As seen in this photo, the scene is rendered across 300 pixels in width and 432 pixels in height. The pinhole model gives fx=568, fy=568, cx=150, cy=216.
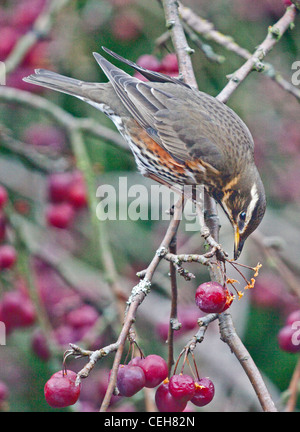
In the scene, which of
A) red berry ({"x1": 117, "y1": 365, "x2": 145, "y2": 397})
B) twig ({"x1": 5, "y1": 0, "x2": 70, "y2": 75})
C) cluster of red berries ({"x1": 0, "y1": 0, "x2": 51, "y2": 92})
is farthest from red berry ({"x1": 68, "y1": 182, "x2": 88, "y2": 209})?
red berry ({"x1": 117, "y1": 365, "x2": 145, "y2": 397})

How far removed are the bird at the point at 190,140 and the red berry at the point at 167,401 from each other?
0.98 m

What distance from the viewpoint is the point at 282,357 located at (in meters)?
5.23

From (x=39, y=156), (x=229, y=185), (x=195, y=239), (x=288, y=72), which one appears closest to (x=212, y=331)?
(x=195, y=239)

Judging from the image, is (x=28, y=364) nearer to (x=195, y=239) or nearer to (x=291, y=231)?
(x=195, y=239)

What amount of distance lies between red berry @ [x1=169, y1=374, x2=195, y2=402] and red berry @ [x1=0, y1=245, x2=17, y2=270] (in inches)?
71.3

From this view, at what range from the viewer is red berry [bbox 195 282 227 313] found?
76.7 inches

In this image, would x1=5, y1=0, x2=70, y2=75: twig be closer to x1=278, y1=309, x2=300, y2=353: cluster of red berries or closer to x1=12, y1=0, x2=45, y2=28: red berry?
x1=12, y1=0, x2=45, y2=28: red berry

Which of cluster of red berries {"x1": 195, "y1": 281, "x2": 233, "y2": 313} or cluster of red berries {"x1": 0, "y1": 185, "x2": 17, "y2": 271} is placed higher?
cluster of red berries {"x1": 0, "y1": 185, "x2": 17, "y2": 271}

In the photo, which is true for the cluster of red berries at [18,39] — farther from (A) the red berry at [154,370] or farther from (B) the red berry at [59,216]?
(A) the red berry at [154,370]

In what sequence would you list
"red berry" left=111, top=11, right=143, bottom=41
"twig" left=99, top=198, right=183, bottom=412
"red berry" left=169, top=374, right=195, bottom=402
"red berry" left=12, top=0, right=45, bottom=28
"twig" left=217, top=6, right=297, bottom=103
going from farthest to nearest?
1. "red berry" left=111, top=11, right=143, bottom=41
2. "red berry" left=12, top=0, right=45, bottom=28
3. "twig" left=217, top=6, right=297, bottom=103
4. "red berry" left=169, top=374, right=195, bottom=402
5. "twig" left=99, top=198, right=183, bottom=412

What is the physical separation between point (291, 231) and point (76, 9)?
2.57 metres

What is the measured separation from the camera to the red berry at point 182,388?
1991 mm

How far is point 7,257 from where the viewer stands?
3525 millimetres

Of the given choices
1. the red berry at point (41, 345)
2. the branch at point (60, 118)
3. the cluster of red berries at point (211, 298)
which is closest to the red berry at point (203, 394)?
the cluster of red berries at point (211, 298)
